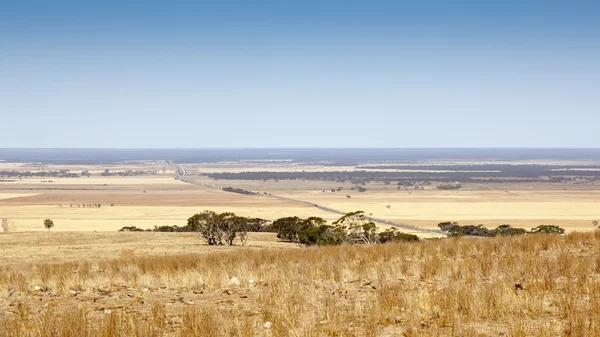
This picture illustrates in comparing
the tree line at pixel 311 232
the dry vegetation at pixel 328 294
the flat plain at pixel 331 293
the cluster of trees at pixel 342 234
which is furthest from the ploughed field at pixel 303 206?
the dry vegetation at pixel 328 294

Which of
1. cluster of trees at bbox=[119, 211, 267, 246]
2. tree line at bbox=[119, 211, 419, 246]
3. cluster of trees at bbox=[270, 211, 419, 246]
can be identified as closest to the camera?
cluster of trees at bbox=[270, 211, 419, 246]

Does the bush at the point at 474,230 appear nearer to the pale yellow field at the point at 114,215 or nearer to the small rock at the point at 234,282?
the pale yellow field at the point at 114,215

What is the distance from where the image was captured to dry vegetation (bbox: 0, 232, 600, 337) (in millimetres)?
8320

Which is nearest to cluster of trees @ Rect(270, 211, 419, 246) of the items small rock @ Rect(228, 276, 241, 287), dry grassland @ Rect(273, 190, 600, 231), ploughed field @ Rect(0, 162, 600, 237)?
ploughed field @ Rect(0, 162, 600, 237)

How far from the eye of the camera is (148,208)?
124m

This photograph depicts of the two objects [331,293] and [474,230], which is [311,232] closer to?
[474,230]

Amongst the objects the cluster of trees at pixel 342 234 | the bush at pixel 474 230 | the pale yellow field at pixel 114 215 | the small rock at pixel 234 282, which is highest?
the small rock at pixel 234 282

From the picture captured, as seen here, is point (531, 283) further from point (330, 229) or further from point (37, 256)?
point (330, 229)

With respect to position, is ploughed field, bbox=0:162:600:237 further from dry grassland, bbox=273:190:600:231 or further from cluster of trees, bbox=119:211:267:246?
cluster of trees, bbox=119:211:267:246

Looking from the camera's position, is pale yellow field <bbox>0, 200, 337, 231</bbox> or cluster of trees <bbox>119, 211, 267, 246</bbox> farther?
pale yellow field <bbox>0, 200, 337, 231</bbox>

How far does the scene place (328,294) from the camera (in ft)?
36.3

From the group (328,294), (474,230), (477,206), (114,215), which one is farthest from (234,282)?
(477,206)

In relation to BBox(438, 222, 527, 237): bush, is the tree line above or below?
above

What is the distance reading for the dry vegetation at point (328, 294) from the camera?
8320mm
